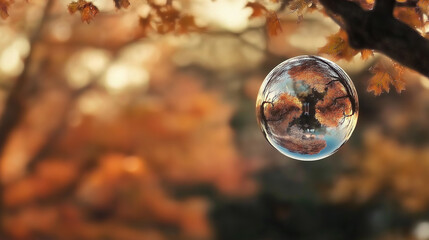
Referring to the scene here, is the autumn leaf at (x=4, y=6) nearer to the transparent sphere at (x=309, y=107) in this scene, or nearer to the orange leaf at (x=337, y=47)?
the transparent sphere at (x=309, y=107)

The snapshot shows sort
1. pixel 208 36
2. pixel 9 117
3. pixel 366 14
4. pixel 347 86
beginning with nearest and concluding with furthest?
pixel 366 14, pixel 347 86, pixel 9 117, pixel 208 36

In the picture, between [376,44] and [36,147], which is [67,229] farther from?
[376,44]

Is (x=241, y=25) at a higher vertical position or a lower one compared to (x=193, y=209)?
higher

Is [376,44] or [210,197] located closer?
[376,44]

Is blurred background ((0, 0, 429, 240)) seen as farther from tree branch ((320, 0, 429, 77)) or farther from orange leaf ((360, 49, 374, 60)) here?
tree branch ((320, 0, 429, 77))

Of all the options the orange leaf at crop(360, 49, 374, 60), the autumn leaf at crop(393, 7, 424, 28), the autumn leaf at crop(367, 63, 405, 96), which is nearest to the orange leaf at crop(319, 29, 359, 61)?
the orange leaf at crop(360, 49, 374, 60)

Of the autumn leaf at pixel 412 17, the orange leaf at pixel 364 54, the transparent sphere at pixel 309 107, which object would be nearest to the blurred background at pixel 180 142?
the orange leaf at pixel 364 54

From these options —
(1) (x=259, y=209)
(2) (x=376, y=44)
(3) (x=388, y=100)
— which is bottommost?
(3) (x=388, y=100)

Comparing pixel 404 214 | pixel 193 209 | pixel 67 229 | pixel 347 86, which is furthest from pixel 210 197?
pixel 347 86
